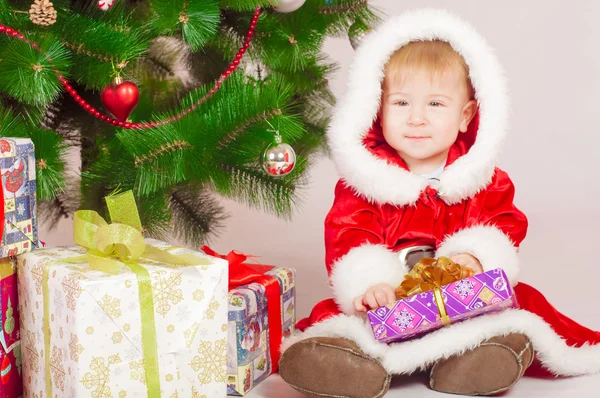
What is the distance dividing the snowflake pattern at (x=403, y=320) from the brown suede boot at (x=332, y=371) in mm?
79

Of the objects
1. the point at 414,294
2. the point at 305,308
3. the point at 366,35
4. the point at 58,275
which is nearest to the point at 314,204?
the point at 305,308

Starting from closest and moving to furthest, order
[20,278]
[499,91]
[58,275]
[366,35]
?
1. [58,275]
2. [20,278]
3. [499,91]
4. [366,35]

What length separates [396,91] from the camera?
6.10 ft

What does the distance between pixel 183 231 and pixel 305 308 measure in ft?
1.16

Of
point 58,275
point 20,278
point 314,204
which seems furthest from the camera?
point 314,204

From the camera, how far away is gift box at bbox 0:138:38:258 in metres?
1.54

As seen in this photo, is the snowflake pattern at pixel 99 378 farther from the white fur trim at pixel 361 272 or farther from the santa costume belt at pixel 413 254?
the santa costume belt at pixel 413 254

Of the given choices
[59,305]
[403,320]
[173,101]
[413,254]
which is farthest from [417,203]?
[59,305]

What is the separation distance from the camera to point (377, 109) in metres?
1.89

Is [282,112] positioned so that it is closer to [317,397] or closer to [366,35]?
[366,35]

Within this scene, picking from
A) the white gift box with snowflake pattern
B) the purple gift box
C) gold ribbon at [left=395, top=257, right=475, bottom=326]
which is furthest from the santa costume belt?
the white gift box with snowflake pattern

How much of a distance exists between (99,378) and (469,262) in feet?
2.42

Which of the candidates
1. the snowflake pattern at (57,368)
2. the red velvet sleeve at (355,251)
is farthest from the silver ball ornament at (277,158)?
the snowflake pattern at (57,368)

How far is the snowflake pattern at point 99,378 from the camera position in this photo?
4.73 ft
